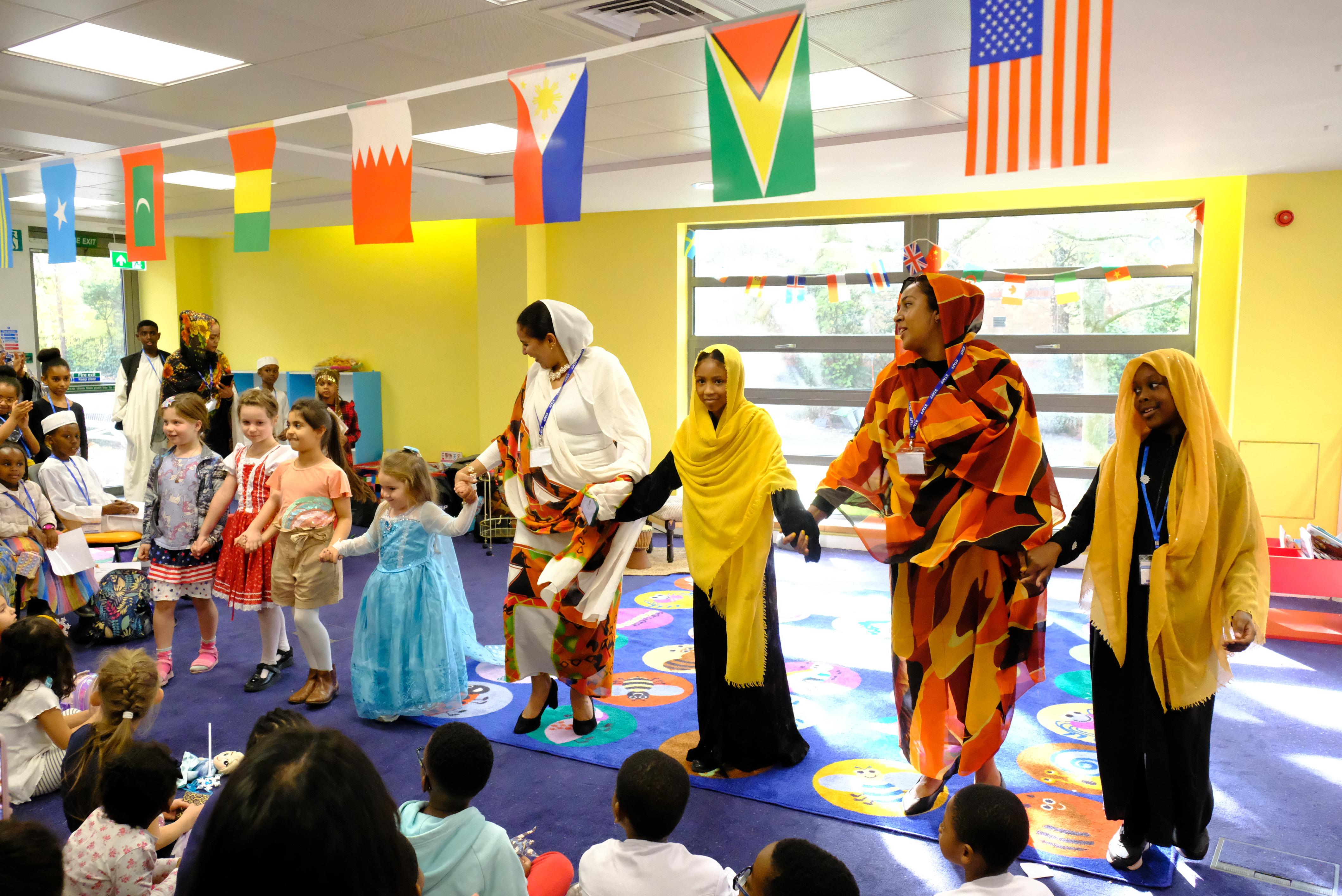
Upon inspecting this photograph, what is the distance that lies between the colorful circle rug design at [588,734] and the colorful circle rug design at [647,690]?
95mm

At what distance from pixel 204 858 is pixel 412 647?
3.27 m

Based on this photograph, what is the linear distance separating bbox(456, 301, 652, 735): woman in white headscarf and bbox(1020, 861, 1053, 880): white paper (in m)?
1.69

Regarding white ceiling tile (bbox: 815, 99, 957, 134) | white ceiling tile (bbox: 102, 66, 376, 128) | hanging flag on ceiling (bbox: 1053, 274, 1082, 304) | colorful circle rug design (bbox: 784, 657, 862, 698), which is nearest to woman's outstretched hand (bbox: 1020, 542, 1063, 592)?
colorful circle rug design (bbox: 784, 657, 862, 698)

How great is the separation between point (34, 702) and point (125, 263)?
28.7 feet

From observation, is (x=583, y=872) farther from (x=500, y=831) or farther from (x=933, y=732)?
(x=933, y=732)

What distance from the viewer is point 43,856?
1.37 meters

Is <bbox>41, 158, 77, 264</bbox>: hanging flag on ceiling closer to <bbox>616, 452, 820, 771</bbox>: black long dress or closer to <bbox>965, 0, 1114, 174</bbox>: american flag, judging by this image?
<bbox>616, 452, 820, 771</bbox>: black long dress

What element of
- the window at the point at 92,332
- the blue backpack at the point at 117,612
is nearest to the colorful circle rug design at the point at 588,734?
the blue backpack at the point at 117,612

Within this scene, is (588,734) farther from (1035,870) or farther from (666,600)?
(666,600)

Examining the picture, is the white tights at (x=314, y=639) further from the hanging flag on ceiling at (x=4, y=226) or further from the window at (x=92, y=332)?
the window at (x=92, y=332)

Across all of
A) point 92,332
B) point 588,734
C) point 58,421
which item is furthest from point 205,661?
point 92,332

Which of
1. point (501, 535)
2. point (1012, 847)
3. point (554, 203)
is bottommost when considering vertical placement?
point (501, 535)

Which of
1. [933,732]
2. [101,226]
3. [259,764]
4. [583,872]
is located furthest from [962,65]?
[101,226]

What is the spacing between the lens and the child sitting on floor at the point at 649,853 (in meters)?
1.97
